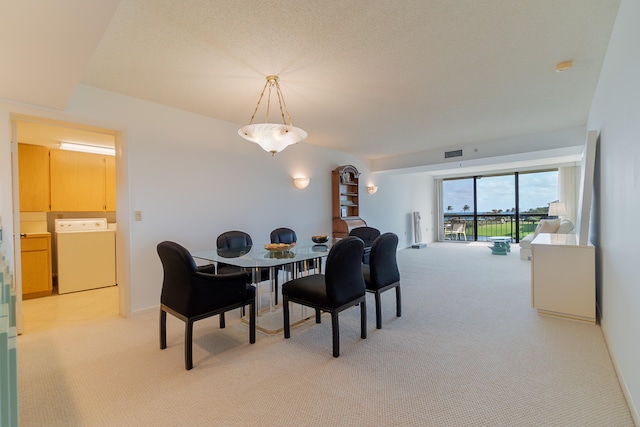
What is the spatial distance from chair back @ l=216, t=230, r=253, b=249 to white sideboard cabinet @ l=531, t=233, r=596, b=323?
128 inches

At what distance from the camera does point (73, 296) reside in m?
4.00

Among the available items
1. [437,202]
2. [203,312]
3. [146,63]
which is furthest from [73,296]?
[437,202]

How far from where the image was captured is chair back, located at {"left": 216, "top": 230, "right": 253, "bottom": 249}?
11.4 ft

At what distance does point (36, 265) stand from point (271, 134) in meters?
3.99

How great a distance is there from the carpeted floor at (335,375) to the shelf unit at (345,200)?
8.85 ft

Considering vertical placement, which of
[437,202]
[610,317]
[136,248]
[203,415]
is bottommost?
[203,415]

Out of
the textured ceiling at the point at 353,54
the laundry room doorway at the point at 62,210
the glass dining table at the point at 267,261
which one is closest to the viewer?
the textured ceiling at the point at 353,54

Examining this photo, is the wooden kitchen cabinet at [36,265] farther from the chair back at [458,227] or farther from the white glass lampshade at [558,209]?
the chair back at [458,227]

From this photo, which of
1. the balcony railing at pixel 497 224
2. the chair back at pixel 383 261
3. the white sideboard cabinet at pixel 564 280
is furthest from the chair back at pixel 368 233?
the balcony railing at pixel 497 224

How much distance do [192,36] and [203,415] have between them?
245 centimetres

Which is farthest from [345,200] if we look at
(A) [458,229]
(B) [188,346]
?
(A) [458,229]

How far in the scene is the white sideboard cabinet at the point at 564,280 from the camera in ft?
9.03

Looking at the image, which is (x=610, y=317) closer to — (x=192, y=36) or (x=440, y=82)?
(x=440, y=82)

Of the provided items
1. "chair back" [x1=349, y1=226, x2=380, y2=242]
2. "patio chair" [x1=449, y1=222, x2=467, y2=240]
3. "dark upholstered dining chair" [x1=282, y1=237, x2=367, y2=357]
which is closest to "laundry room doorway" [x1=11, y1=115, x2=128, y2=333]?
"dark upholstered dining chair" [x1=282, y1=237, x2=367, y2=357]
